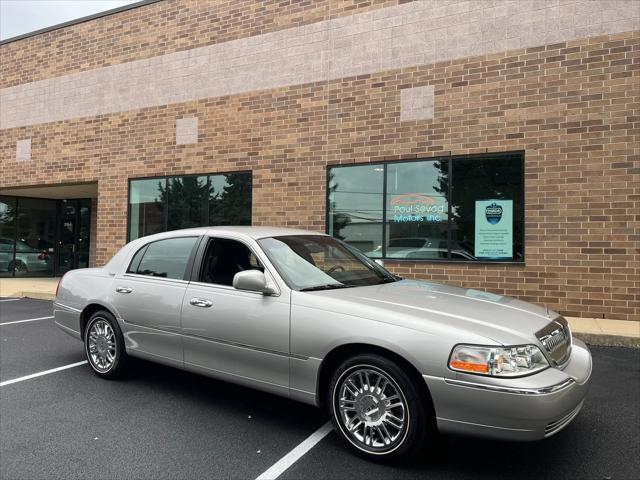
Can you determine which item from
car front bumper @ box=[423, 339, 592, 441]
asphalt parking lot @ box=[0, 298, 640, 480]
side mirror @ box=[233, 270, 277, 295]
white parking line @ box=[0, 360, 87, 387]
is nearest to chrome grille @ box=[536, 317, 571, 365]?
car front bumper @ box=[423, 339, 592, 441]

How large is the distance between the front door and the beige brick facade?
529 centimetres

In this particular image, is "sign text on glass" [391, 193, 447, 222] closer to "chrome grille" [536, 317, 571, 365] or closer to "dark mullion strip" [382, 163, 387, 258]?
"dark mullion strip" [382, 163, 387, 258]

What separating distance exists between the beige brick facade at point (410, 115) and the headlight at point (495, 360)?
18.8ft

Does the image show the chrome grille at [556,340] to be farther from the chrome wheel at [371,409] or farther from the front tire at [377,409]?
the chrome wheel at [371,409]

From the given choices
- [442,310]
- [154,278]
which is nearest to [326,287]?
[442,310]

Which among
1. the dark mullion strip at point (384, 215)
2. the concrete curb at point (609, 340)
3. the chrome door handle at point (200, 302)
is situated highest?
the dark mullion strip at point (384, 215)

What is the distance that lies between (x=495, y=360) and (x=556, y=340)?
734 mm

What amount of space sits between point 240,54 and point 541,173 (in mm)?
6741

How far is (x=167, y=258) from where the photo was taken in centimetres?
466

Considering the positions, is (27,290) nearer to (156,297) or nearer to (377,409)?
(156,297)

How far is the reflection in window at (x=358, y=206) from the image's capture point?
939 cm

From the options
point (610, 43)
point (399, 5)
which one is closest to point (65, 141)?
point (399, 5)

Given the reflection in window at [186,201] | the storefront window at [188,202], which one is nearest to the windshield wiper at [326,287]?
the storefront window at [188,202]

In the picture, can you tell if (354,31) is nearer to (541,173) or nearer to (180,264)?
(541,173)
